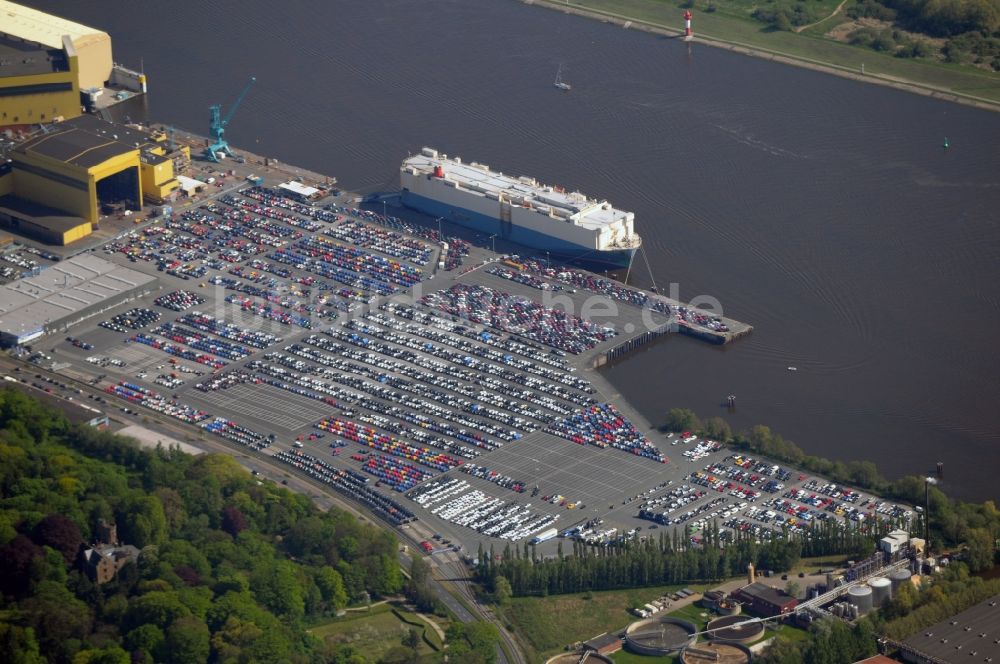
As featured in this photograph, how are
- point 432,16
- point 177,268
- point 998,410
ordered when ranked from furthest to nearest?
point 432,16
point 177,268
point 998,410

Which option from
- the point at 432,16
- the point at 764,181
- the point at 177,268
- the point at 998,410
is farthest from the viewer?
the point at 432,16

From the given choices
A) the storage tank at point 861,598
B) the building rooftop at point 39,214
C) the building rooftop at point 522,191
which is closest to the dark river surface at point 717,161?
the building rooftop at point 522,191

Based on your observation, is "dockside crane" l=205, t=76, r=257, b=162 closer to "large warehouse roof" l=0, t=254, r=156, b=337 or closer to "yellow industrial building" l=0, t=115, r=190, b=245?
"yellow industrial building" l=0, t=115, r=190, b=245

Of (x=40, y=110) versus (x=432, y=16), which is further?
(x=432, y=16)

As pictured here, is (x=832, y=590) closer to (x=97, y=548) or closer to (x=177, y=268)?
(x=97, y=548)

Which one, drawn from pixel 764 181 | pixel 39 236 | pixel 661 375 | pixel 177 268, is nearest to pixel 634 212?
pixel 764 181

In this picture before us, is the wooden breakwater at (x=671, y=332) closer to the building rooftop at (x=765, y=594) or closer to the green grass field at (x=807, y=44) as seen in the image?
the building rooftop at (x=765, y=594)
